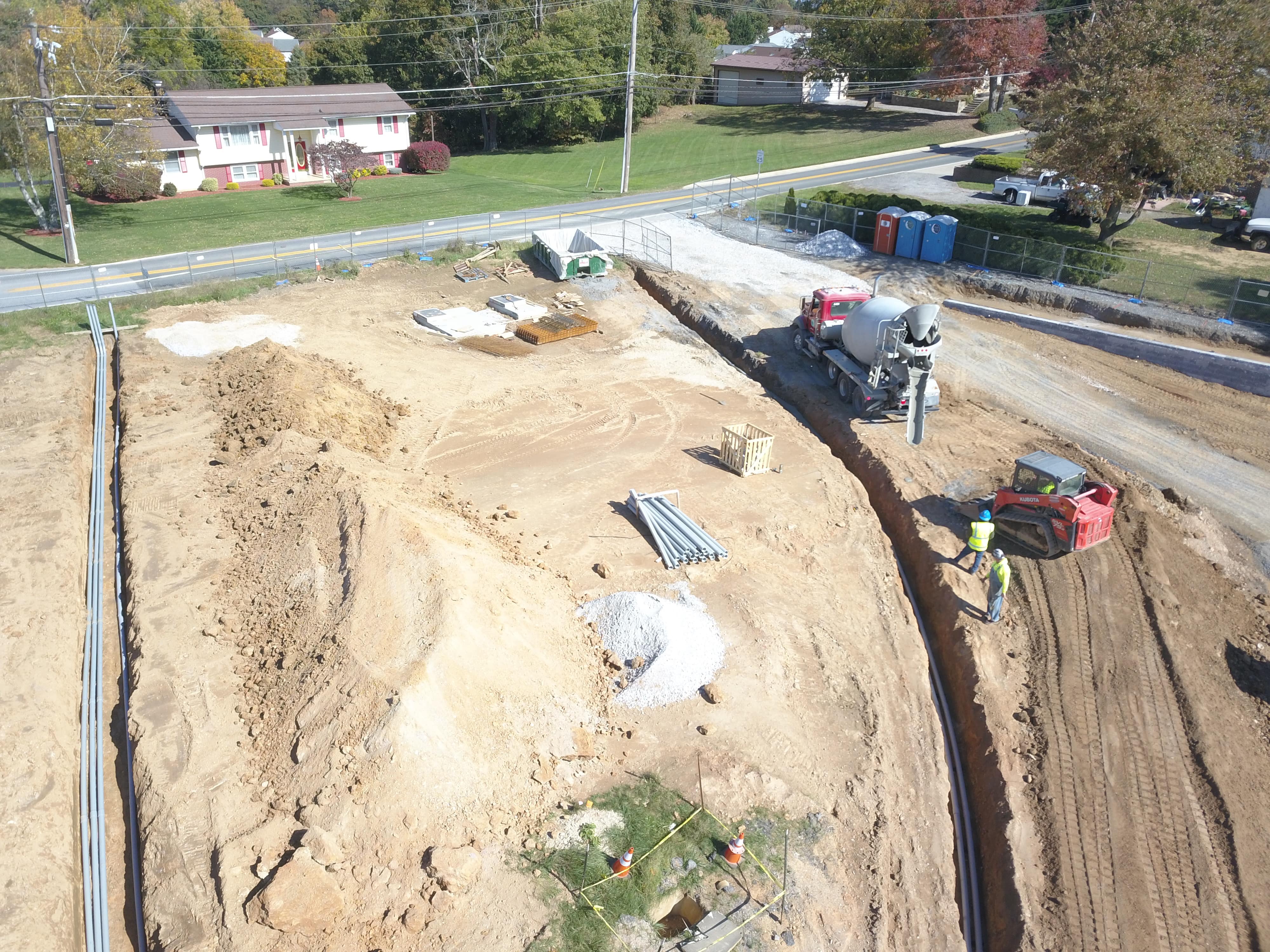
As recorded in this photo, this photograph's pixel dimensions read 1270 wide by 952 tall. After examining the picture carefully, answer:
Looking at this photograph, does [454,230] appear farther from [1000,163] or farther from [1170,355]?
[1170,355]

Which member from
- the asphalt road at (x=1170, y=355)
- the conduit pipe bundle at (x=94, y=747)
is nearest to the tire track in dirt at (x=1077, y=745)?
the asphalt road at (x=1170, y=355)

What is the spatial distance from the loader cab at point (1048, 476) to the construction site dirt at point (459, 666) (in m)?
3.22

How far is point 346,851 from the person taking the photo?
36.7 ft

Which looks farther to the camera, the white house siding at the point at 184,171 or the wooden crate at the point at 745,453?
the white house siding at the point at 184,171

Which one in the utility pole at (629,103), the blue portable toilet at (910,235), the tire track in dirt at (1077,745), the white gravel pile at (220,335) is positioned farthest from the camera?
the utility pole at (629,103)

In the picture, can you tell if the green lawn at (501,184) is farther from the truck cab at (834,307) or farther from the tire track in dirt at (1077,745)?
the tire track in dirt at (1077,745)

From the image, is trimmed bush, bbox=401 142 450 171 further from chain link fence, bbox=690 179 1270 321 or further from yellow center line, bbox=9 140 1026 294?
chain link fence, bbox=690 179 1270 321

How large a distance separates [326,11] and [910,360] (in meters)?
117

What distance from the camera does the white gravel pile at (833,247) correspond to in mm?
35500

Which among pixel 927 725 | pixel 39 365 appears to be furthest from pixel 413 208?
pixel 927 725

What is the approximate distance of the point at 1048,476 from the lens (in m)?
17.3

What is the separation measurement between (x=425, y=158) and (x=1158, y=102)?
134ft

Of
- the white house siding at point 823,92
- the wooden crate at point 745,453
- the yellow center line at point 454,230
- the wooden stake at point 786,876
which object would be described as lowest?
the wooden stake at point 786,876

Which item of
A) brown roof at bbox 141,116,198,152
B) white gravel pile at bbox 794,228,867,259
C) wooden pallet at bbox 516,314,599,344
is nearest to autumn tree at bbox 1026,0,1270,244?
white gravel pile at bbox 794,228,867,259
